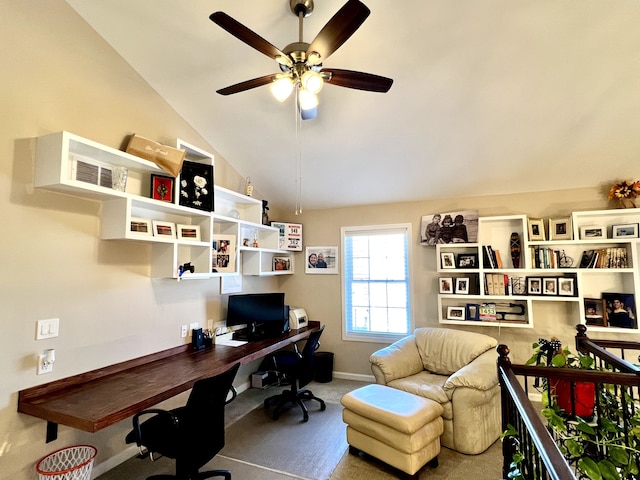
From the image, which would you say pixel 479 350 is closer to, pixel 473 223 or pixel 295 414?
pixel 473 223

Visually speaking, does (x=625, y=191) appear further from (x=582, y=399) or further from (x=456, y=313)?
(x=582, y=399)

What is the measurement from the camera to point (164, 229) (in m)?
2.83

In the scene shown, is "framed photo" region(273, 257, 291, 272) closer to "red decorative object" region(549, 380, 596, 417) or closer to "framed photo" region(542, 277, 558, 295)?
"framed photo" region(542, 277, 558, 295)

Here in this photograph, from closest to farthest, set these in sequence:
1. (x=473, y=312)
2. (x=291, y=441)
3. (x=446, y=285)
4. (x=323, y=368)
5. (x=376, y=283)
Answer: (x=291, y=441) < (x=473, y=312) < (x=446, y=285) < (x=323, y=368) < (x=376, y=283)

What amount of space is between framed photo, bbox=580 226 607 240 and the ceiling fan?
2.92 metres

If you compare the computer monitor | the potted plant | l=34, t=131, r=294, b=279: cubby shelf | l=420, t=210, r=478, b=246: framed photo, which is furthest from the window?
the potted plant

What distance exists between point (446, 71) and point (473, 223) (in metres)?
1.90

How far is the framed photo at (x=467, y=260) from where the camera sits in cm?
388

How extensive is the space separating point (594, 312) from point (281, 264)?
3.71 m

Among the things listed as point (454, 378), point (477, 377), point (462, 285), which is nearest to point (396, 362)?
point (454, 378)

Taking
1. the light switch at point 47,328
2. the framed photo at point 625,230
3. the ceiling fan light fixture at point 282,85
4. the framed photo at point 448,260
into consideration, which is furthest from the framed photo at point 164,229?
the framed photo at point 625,230

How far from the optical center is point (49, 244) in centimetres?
219

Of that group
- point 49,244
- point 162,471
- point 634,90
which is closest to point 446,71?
point 634,90

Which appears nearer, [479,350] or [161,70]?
[161,70]
